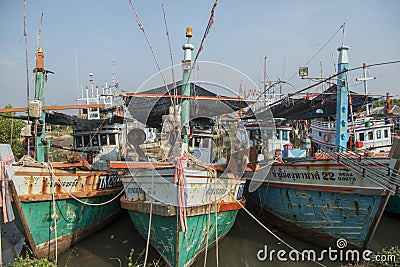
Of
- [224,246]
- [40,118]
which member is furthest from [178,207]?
[40,118]

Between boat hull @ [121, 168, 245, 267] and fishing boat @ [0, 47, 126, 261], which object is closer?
boat hull @ [121, 168, 245, 267]

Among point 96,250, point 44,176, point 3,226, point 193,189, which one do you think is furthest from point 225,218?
point 3,226

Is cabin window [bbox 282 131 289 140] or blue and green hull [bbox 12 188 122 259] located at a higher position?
cabin window [bbox 282 131 289 140]

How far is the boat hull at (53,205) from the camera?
7738mm

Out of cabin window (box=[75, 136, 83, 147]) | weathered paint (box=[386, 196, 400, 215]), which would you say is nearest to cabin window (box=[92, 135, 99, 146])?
cabin window (box=[75, 136, 83, 147])

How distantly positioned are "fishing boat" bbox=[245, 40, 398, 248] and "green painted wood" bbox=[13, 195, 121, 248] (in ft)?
17.5

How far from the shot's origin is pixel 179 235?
6.93m

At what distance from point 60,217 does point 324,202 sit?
23.4 ft

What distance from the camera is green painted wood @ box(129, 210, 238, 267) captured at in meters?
7.02

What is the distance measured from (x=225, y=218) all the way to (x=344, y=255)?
10.5ft

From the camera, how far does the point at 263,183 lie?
1056 centimetres

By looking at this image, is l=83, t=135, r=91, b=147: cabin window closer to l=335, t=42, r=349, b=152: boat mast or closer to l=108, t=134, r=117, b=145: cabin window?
l=108, t=134, r=117, b=145: cabin window

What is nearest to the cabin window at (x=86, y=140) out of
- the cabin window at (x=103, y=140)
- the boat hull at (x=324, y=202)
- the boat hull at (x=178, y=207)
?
the cabin window at (x=103, y=140)

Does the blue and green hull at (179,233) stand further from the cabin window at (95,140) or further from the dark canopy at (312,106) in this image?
the cabin window at (95,140)
